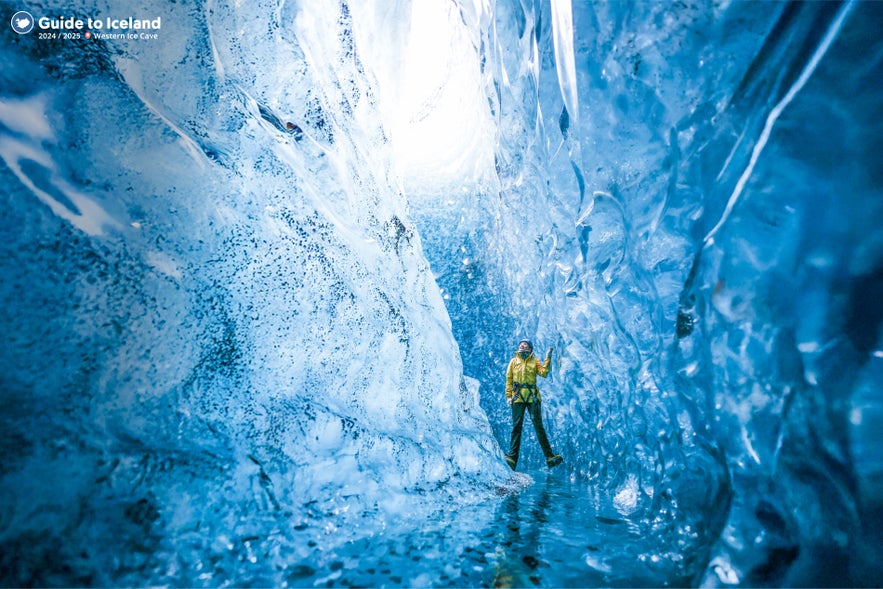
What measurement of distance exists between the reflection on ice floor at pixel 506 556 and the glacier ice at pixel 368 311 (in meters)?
0.02

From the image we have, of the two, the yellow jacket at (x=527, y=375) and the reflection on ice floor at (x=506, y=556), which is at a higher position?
the yellow jacket at (x=527, y=375)

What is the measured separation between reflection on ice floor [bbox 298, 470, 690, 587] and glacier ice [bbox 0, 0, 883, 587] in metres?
0.02

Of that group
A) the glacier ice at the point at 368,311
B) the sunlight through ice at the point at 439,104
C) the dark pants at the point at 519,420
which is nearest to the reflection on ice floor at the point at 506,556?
the glacier ice at the point at 368,311

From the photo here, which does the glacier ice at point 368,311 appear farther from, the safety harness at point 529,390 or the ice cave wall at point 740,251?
the safety harness at point 529,390

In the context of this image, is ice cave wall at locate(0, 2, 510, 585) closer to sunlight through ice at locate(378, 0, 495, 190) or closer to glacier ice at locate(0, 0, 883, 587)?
glacier ice at locate(0, 0, 883, 587)

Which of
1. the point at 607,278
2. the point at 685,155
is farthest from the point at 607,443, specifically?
the point at 685,155

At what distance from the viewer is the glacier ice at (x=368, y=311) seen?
156 centimetres

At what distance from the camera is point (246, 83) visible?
8.79 ft

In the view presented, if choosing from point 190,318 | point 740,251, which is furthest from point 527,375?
point 190,318

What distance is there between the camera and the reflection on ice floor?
5.54ft

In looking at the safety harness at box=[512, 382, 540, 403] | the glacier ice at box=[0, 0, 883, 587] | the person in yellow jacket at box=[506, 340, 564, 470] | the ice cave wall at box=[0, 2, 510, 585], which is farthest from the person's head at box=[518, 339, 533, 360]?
the ice cave wall at box=[0, 2, 510, 585]

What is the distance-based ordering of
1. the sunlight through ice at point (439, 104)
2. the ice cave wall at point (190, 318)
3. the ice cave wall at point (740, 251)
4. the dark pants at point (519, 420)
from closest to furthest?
the ice cave wall at point (740, 251), the ice cave wall at point (190, 318), the dark pants at point (519, 420), the sunlight through ice at point (439, 104)

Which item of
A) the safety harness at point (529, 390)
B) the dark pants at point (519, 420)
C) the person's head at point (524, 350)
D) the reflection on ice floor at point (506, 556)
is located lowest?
the reflection on ice floor at point (506, 556)

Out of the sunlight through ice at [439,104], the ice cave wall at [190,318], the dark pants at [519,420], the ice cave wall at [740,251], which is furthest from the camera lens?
the sunlight through ice at [439,104]
